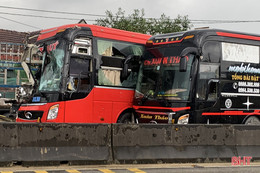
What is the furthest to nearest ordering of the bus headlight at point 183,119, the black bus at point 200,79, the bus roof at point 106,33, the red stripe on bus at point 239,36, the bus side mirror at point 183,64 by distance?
the bus roof at point 106,33 < the red stripe on bus at point 239,36 < the black bus at point 200,79 < the bus headlight at point 183,119 < the bus side mirror at point 183,64

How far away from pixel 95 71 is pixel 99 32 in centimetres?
133

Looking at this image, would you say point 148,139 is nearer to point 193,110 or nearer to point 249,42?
point 193,110

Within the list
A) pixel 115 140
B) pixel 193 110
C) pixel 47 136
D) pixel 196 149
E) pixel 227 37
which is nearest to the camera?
pixel 47 136

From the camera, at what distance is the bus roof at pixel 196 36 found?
12902 millimetres

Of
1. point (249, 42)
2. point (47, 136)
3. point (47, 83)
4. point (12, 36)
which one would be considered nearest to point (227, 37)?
point (249, 42)

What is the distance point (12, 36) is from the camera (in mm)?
39281

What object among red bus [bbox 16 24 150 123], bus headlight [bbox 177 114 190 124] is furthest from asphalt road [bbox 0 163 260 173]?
red bus [bbox 16 24 150 123]

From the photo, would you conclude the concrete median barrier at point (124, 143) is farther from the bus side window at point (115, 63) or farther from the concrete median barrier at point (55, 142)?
the bus side window at point (115, 63)

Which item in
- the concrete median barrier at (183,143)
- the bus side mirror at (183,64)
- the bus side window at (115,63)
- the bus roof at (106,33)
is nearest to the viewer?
the concrete median barrier at (183,143)

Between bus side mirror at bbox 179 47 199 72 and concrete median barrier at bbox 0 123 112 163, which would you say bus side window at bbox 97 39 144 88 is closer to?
bus side mirror at bbox 179 47 199 72

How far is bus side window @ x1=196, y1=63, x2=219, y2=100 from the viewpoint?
12602 millimetres

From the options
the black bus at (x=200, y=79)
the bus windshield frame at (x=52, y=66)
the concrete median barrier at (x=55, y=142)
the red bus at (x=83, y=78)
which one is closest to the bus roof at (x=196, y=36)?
the black bus at (x=200, y=79)

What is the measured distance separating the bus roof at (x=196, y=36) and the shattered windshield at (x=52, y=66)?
10.5 feet

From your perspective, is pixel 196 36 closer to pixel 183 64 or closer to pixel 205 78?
pixel 183 64
